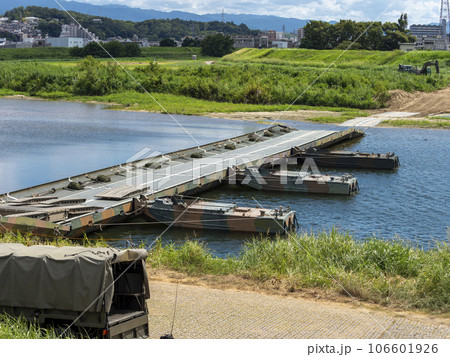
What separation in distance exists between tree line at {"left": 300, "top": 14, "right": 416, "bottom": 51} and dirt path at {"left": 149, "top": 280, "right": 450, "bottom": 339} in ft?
462

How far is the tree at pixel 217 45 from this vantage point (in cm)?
16196

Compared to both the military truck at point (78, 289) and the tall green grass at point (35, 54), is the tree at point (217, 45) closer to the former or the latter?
the tall green grass at point (35, 54)

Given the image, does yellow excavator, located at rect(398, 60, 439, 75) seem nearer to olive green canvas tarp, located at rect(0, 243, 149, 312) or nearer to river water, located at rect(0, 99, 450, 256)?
river water, located at rect(0, 99, 450, 256)

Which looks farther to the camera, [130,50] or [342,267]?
[130,50]

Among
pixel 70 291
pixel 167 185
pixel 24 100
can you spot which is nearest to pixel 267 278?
pixel 70 291

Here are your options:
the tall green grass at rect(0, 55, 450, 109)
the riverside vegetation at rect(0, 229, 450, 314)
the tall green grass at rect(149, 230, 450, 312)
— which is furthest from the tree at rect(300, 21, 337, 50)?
the riverside vegetation at rect(0, 229, 450, 314)

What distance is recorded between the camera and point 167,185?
117 feet

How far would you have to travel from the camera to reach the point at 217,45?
534ft

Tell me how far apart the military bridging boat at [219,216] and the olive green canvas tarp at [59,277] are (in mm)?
15429

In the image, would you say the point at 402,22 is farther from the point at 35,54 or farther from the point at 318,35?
the point at 35,54

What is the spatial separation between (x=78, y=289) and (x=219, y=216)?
53.9 feet

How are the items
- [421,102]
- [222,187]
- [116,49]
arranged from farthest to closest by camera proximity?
1. [116,49]
2. [421,102]
3. [222,187]

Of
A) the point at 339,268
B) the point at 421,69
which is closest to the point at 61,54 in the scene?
the point at 421,69

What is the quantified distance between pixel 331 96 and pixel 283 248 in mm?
73500
